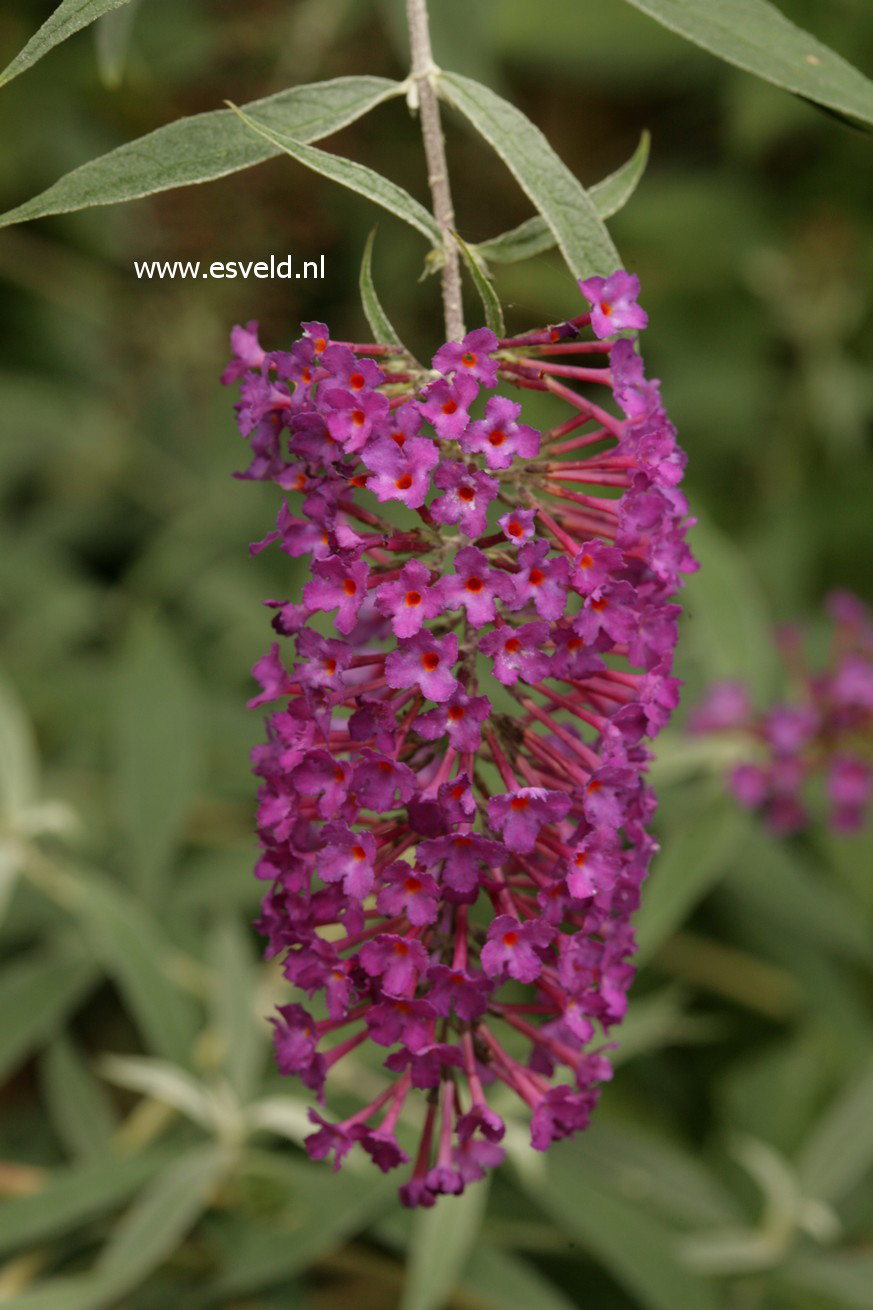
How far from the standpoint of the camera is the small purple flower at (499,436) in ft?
3.75

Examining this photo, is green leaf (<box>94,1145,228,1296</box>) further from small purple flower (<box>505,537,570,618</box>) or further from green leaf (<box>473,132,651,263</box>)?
green leaf (<box>473,132,651,263</box>)

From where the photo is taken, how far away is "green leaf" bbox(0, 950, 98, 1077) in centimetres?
228

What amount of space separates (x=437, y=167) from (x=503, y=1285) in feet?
5.08

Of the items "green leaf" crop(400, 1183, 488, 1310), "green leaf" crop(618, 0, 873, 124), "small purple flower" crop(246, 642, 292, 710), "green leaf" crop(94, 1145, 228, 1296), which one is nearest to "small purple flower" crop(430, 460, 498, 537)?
"small purple flower" crop(246, 642, 292, 710)

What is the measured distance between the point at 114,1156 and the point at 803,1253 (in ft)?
3.39

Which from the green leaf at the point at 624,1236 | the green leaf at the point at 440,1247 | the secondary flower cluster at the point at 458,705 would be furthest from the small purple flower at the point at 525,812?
the green leaf at the point at 624,1236

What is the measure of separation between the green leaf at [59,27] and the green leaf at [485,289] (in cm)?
31

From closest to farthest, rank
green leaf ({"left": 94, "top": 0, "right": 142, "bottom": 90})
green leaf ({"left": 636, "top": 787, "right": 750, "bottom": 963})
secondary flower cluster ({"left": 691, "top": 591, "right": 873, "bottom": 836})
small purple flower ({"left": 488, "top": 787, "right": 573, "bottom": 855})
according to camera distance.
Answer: small purple flower ({"left": 488, "top": 787, "right": 573, "bottom": 855}) → green leaf ({"left": 94, "top": 0, "right": 142, "bottom": 90}) → green leaf ({"left": 636, "top": 787, "right": 750, "bottom": 963}) → secondary flower cluster ({"left": 691, "top": 591, "right": 873, "bottom": 836})

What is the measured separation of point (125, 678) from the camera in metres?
2.70

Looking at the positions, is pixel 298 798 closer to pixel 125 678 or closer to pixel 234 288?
pixel 125 678

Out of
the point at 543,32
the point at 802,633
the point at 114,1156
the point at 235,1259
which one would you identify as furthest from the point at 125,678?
the point at 543,32

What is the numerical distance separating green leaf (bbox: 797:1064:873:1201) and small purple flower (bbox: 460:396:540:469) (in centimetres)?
153

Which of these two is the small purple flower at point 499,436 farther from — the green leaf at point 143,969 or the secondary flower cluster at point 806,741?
the secondary flower cluster at point 806,741

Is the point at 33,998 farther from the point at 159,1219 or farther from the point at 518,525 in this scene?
the point at 518,525
